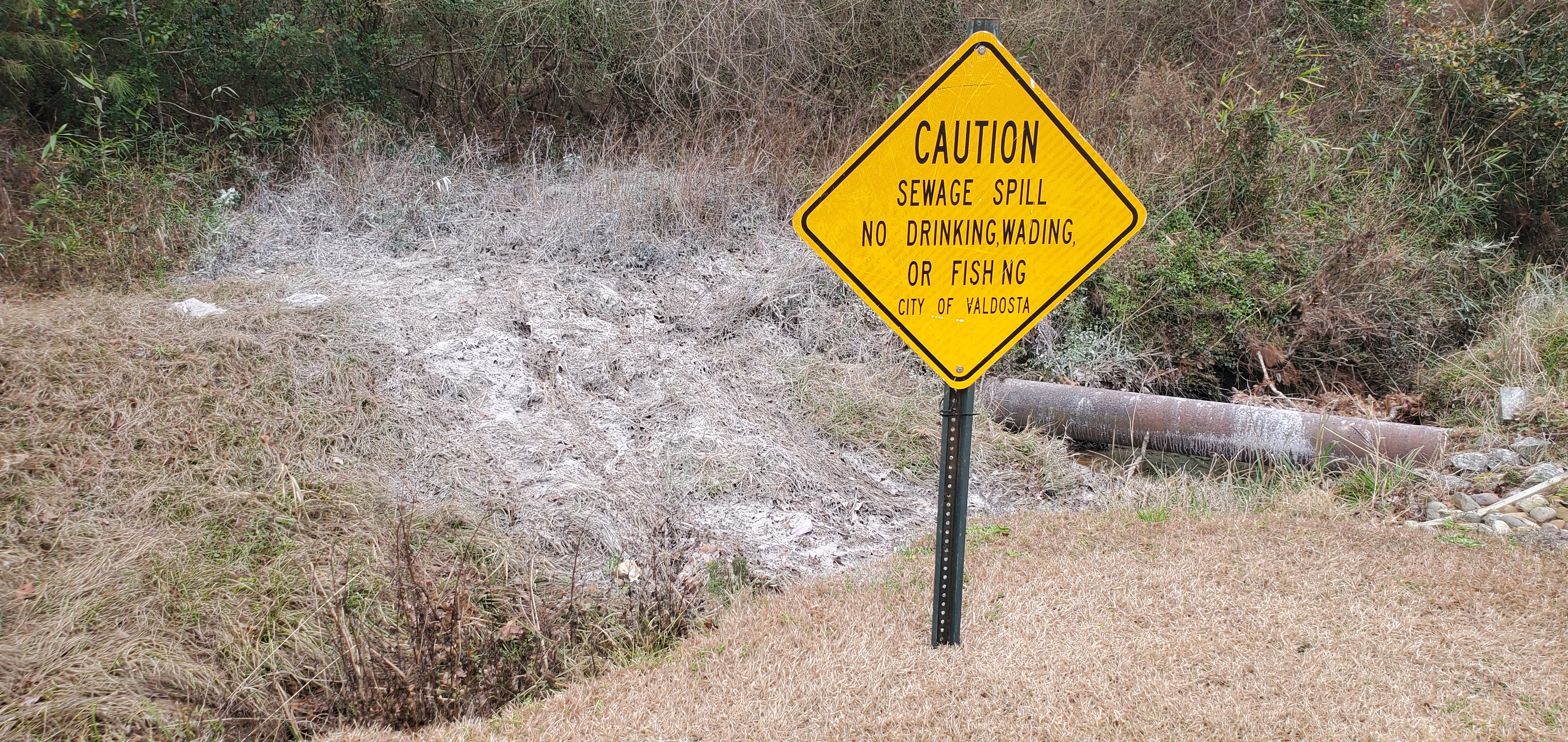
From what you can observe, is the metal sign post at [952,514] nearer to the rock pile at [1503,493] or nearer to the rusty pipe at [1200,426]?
the rock pile at [1503,493]

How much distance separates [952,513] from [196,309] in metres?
6.48

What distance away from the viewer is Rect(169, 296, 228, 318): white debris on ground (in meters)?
7.25

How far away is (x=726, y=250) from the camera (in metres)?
9.68

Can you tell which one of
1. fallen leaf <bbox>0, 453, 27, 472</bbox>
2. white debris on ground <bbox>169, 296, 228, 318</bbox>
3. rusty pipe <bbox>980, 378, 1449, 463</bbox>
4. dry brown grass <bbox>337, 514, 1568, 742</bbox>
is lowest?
rusty pipe <bbox>980, 378, 1449, 463</bbox>

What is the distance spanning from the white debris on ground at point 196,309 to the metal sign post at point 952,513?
6.17 metres

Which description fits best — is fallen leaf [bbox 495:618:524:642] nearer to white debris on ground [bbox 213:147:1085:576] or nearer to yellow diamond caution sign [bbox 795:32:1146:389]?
white debris on ground [bbox 213:147:1085:576]

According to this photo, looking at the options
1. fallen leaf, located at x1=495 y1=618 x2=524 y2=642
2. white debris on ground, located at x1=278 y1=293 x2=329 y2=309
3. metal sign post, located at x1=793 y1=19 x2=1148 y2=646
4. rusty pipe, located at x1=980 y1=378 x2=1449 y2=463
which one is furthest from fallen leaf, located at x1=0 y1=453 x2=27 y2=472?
rusty pipe, located at x1=980 y1=378 x2=1449 y2=463

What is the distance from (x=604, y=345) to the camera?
7645mm

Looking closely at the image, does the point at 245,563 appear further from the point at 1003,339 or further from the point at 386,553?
the point at 1003,339

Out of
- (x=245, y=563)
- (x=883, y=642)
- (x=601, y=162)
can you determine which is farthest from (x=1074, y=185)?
(x=601, y=162)

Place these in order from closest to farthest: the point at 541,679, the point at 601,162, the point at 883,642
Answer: the point at 883,642 → the point at 541,679 → the point at 601,162

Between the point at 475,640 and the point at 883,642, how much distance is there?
1.69 m

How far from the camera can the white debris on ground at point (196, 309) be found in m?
7.25

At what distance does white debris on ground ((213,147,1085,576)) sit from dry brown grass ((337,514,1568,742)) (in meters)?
1.47
